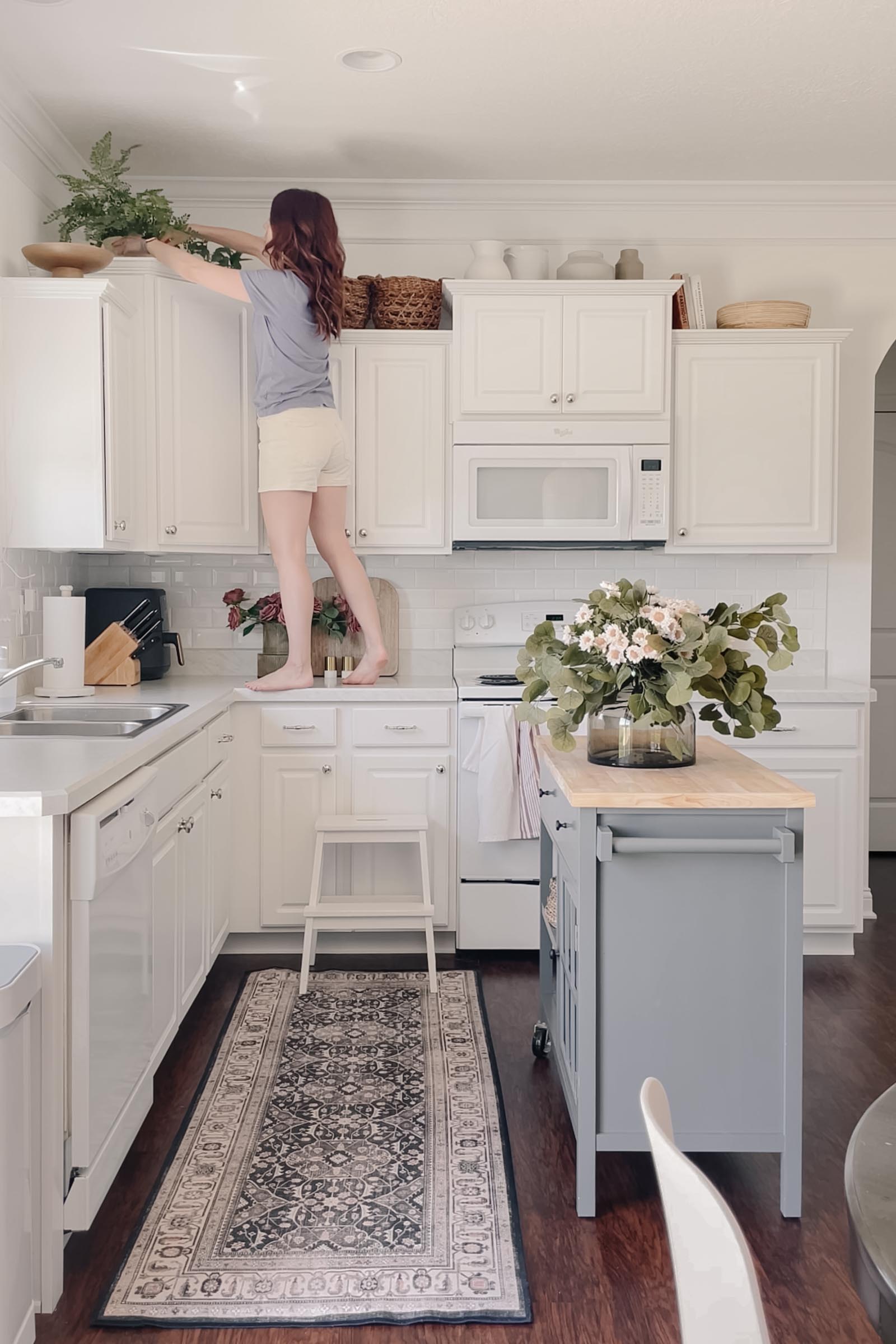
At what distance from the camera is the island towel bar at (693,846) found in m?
2.13

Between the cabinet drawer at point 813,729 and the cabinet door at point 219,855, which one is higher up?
the cabinet drawer at point 813,729

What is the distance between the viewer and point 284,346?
3562 millimetres

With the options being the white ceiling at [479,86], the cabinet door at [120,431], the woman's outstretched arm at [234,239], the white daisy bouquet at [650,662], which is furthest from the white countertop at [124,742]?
the white ceiling at [479,86]

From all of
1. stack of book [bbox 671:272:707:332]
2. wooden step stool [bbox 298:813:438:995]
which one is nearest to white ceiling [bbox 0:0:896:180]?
stack of book [bbox 671:272:707:332]

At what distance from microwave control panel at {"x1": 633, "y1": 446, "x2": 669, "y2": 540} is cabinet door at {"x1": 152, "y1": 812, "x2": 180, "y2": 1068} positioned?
2.02 m

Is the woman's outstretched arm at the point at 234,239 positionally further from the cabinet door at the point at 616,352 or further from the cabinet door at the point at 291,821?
the cabinet door at the point at 291,821

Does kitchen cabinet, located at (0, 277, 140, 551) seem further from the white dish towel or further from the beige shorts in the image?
the white dish towel

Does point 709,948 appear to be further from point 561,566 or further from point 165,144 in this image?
point 165,144

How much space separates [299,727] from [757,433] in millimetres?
1951

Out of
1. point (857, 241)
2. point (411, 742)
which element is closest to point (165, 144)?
point (411, 742)

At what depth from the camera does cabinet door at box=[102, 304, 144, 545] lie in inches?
132

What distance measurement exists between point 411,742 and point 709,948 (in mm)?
1727

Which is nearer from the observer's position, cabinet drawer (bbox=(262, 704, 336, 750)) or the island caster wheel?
the island caster wheel

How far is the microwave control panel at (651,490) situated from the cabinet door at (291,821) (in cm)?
140
